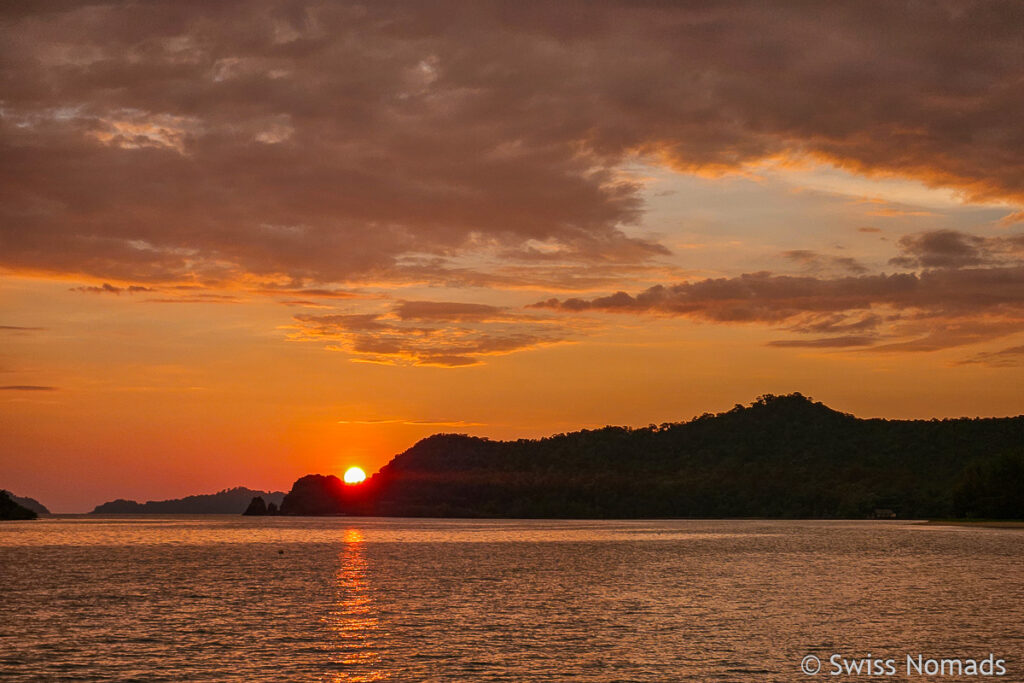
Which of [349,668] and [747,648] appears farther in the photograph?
[747,648]

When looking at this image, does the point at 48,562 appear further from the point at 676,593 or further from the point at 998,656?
the point at 998,656

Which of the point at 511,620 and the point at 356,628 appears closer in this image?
the point at 356,628

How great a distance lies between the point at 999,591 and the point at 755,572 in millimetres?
32759

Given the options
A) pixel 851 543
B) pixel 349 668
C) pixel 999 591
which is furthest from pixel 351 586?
pixel 851 543

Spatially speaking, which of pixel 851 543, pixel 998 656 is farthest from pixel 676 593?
pixel 851 543

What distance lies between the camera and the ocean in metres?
51.8

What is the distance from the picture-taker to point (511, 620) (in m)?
71.2

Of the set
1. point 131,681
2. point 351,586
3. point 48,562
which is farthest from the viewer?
point 48,562

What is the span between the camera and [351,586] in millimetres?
101625

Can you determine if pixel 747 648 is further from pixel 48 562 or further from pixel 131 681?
pixel 48 562

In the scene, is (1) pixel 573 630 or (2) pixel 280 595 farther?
(2) pixel 280 595

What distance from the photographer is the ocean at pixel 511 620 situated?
5178 cm

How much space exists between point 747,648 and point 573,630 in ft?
42.7

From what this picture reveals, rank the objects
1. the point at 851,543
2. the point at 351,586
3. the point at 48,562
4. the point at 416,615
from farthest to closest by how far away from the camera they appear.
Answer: the point at 851,543 < the point at 48,562 < the point at 351,586 < the point at 416,615
